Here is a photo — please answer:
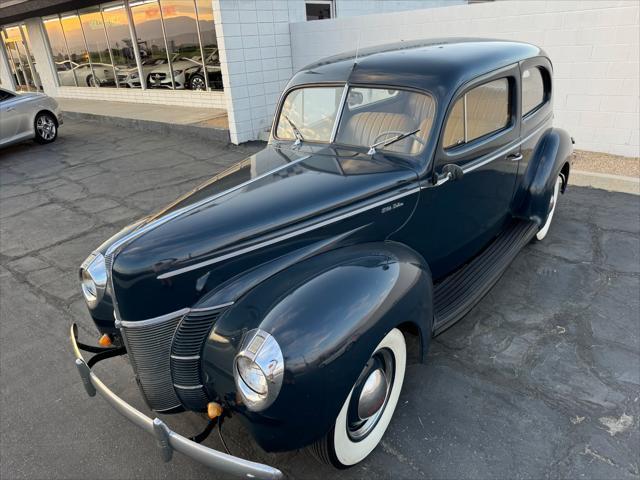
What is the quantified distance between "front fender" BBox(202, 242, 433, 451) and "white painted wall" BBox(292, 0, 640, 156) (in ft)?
18.2

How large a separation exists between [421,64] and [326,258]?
5.04ft

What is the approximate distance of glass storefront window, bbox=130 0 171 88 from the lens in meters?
11.7

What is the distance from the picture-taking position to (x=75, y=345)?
2.44 m

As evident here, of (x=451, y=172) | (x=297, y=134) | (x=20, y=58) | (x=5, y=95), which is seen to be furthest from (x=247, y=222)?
(x=20, y=58)

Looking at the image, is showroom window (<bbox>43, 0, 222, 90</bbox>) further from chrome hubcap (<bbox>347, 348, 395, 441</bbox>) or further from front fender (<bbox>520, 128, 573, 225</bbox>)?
chrome hubcap (<bbox>347, 348, 395, 441</bbox>)

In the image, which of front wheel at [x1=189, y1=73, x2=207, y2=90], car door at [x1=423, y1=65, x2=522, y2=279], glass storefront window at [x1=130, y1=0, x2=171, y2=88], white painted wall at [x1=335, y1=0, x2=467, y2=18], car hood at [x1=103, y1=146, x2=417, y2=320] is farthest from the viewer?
glass storefront window at [x1=130, y1=0, x2=171, y2=88]

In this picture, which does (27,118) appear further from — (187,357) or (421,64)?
(187,357)

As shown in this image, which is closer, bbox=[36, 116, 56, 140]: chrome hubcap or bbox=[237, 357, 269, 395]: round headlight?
bbox=[237, 357, 269, 395]: round headlight

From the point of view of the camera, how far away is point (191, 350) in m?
2.02

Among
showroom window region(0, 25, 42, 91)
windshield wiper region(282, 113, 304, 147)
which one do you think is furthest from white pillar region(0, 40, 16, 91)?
windshield wiper region(282, 113, 304, 147)

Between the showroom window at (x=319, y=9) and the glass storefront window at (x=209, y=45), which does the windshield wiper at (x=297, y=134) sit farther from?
the glass storefront window at (x=209, y=45)

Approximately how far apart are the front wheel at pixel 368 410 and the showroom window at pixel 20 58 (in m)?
19.9

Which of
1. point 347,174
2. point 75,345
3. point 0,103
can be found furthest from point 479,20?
point 0,103

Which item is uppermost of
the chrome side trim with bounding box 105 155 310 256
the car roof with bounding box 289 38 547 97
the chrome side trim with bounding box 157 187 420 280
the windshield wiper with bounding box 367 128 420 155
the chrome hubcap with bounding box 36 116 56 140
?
the car roof with bounding box 289 38 547 97
